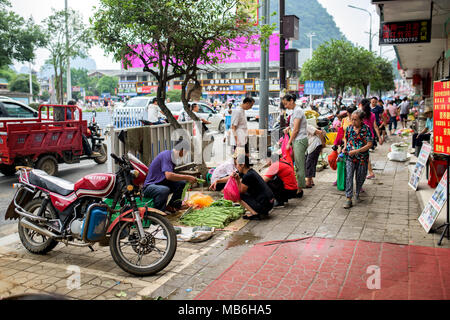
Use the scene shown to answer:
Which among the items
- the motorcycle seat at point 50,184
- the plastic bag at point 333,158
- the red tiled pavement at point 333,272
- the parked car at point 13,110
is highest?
the parked car at point 13,110

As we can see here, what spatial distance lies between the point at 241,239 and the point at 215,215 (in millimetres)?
981

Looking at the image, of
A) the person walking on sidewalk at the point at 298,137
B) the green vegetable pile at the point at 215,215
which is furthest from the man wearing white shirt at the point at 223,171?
the person walking on sidewalk at the point at 298,137

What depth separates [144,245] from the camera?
4551mm

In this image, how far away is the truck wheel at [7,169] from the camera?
33.1 feet

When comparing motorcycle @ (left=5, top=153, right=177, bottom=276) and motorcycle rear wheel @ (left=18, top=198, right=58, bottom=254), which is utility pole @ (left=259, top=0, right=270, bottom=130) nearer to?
motorcycle @ (left=5, top=153, right=177, bottom=276)

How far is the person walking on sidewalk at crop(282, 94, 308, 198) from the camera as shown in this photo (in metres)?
8.03

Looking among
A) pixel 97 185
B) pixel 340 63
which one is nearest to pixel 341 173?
pixel 97 185

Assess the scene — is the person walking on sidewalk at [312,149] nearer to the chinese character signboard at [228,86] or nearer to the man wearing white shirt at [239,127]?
the man wearing white shirt at [239,127]

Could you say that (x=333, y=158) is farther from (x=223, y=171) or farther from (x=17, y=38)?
(x=17, y=38)

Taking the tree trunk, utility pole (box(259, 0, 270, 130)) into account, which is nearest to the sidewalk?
the tree trunk

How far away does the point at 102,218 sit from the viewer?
4.62 m

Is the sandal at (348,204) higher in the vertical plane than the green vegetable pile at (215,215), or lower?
higher

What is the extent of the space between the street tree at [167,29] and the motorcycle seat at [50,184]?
11.3ft
